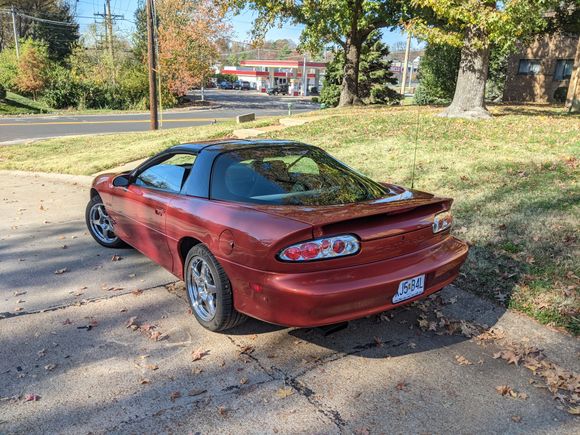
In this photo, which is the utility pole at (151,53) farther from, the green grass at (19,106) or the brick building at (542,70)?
the brick building at (542,70)

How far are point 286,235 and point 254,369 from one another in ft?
3.12

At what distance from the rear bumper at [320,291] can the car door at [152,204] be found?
1.05m

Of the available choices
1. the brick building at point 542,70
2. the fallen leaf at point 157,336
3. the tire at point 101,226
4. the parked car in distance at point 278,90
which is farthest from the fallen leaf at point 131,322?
the parked car in distance at point 278,90

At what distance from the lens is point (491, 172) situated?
7.73 meters

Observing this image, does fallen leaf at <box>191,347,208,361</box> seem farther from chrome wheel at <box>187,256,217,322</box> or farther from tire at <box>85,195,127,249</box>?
tire at <box>85,195,127,249</box>

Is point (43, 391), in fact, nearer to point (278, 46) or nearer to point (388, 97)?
point (388, 97)

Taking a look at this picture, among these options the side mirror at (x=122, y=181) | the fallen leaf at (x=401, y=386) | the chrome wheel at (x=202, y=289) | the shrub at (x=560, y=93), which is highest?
the shrub at (x=560, y=93)

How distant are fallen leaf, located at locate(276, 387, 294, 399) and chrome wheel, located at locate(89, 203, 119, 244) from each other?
10.8 feet

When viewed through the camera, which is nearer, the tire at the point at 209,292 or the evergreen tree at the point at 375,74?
the tire at the point at 209,292

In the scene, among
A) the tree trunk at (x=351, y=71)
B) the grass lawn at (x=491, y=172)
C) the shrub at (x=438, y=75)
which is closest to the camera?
the grass lawn at (x=491, y=172)

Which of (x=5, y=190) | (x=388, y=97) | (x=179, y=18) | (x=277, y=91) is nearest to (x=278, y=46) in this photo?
(x=277, y=91)

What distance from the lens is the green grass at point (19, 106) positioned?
35438 mm

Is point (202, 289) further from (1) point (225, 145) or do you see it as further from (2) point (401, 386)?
(2) point (401, 386)

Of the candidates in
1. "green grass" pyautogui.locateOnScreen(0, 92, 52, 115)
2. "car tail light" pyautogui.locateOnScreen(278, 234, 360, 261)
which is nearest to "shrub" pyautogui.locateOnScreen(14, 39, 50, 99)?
"green grass" pyautogui.locateOnScreen(0, 92, 52, 115)
